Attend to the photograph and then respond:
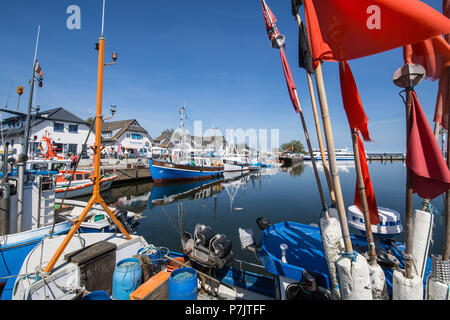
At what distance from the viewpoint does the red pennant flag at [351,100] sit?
239 centimetres

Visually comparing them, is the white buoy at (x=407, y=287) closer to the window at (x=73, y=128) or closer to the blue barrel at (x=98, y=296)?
the blue barrel at (x=98, y=296)

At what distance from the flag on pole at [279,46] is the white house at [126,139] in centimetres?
4385

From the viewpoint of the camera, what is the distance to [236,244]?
10.2 metres

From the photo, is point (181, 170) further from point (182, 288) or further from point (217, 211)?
point (182, 288)

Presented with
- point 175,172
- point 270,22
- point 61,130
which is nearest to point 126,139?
point 61,130

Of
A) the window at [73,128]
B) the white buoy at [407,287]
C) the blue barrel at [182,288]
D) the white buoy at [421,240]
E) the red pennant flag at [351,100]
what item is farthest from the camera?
the window at [73,128]

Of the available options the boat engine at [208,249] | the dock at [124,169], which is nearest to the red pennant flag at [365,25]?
the boat engine at [208,249]

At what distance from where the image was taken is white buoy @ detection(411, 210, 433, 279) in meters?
1.92

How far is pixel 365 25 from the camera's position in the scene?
186cm

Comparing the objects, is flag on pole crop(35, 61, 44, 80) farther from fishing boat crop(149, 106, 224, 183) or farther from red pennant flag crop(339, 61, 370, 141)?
fishing boat crop(149, 106, 224, 183)

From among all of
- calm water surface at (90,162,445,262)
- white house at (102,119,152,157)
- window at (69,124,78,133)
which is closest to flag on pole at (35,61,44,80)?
calm water surface at (90,162,445,262)

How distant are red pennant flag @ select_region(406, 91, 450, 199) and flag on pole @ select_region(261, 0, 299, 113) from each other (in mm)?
1937
